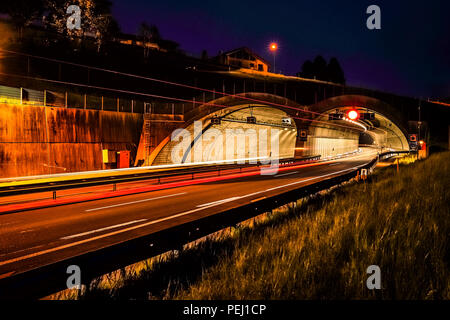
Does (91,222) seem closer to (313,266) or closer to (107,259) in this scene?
(107,259)

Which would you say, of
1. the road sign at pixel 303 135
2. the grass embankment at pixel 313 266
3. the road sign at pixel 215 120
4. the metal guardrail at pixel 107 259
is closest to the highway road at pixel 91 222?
the metal guardrail at pixel 107 259

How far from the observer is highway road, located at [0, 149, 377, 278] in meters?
6.09

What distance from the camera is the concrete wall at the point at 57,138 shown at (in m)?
19.1

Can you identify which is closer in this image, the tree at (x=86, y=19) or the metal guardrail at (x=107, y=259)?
the metal guardrail at (x=107, y=259)

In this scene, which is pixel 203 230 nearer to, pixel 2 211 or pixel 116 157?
pixel 2 211

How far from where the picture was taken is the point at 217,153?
116 feet

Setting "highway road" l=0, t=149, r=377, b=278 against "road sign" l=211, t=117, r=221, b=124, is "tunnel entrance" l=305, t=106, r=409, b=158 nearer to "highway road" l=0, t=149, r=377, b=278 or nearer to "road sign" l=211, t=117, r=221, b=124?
"road sign" l=211, t=117, r=221, b=124

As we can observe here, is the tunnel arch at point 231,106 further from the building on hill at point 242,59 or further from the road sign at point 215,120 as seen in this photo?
the building on hill at point 242,59

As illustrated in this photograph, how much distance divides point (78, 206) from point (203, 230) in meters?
7.93

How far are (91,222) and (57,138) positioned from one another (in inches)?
629

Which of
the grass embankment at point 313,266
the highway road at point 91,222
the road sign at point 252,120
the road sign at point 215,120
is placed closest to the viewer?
the grass embankment at point 313,266

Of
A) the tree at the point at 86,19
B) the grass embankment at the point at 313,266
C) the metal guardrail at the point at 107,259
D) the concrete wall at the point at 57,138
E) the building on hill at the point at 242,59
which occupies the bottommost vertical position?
the grass embankment at the point at 313,266

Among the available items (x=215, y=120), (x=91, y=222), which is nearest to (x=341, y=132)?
(x=215, y=120)

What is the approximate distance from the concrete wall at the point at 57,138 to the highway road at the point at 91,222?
1135 centimetres
